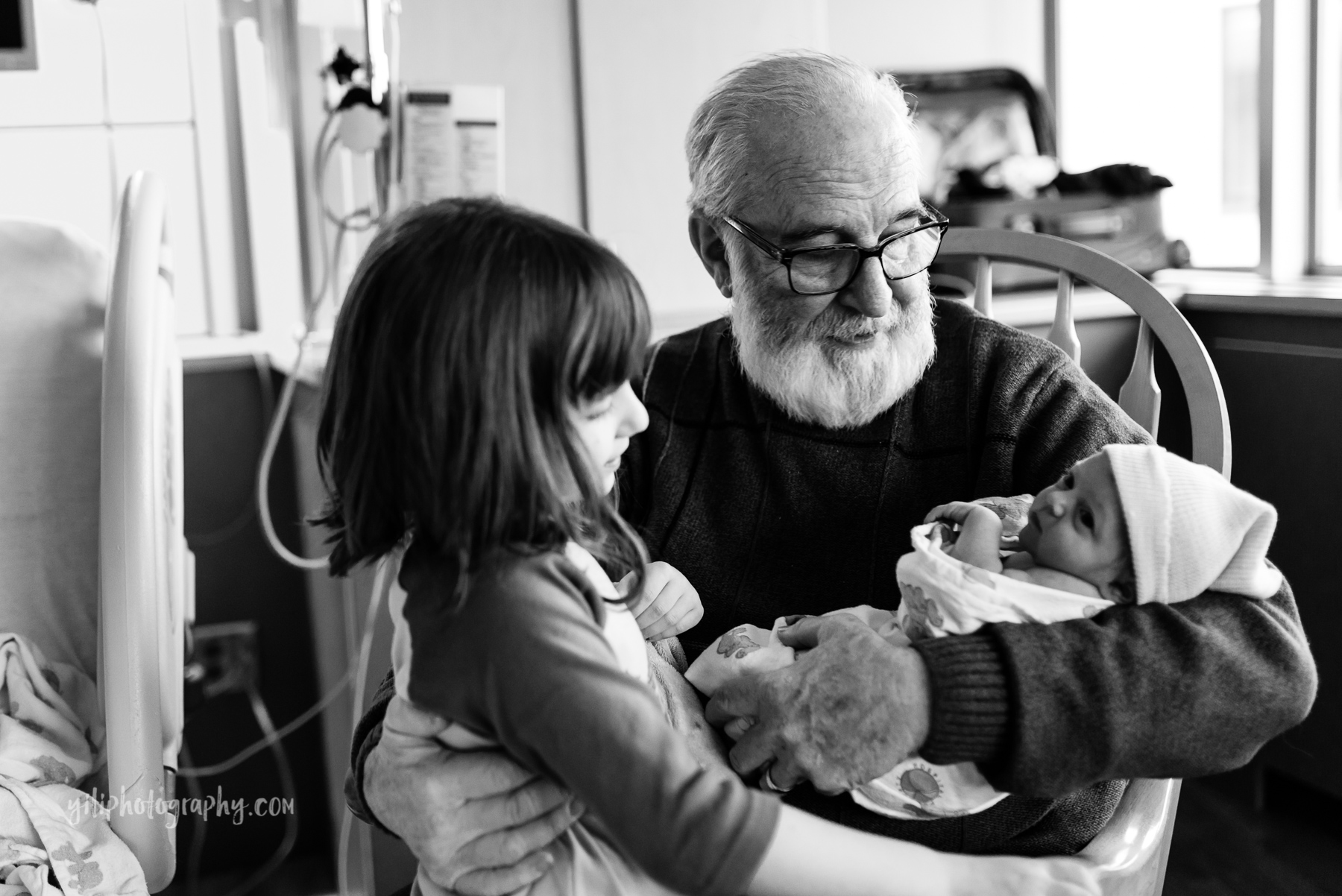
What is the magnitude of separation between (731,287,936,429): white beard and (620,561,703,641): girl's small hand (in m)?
0.27

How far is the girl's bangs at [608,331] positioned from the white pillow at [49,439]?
0.78 meters

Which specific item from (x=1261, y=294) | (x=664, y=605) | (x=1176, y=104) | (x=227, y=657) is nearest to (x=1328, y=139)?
(x=1261, y=294)

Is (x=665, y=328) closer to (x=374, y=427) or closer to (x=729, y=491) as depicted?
(x=729, y=491)

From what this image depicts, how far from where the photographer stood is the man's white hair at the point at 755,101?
4.16 ft

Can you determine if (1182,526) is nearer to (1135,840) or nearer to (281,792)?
(1135,840)

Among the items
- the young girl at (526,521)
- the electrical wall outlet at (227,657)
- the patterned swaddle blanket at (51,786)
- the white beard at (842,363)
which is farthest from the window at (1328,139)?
the patterned swaddle blanket at (51,786)

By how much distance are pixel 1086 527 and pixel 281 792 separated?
1873 millimetres

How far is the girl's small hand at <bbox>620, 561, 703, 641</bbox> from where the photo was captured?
111 centimetres

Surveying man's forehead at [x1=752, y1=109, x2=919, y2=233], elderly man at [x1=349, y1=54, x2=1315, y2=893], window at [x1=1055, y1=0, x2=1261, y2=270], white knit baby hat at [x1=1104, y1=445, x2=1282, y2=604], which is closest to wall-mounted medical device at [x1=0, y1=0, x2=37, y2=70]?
elderly man at [x1=349, y1=54, x2=1315, y2=893]

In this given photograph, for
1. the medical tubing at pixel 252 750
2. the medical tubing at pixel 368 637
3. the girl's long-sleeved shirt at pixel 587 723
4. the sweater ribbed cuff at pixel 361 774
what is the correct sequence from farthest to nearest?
the medical tubing at pixel 252 750 < the medical tubing at pixel 368 637 < the sweater ribbed cuff at pixel 361 774 < the girl's long-sleeved shirt at pixel 587 723

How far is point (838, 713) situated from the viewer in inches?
37.5

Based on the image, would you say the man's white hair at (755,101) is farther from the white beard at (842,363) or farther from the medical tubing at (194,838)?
the medical tubing at (194,838)

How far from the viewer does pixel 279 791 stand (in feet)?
7.71

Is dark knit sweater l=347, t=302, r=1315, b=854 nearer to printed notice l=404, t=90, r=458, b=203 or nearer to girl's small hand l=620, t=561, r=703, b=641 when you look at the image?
girl's small hand l=620, t=561, r=703, b=641
